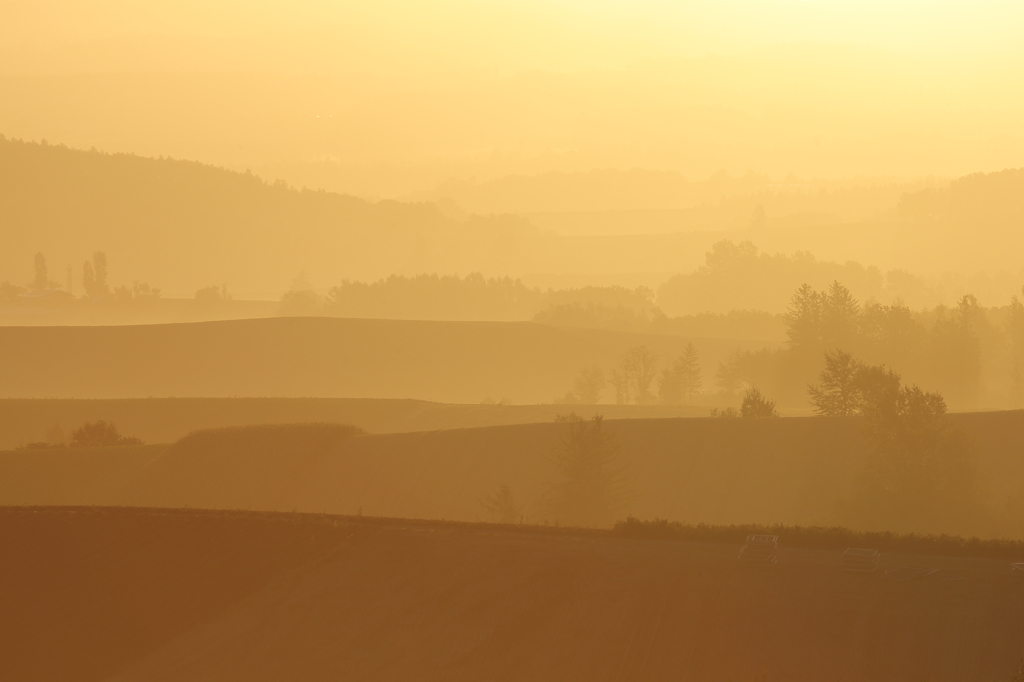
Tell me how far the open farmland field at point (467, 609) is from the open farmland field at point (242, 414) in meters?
52.1

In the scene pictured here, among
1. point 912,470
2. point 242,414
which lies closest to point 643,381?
point 242,414

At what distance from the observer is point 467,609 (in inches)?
995

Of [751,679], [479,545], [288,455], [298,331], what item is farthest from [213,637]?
[298,331]

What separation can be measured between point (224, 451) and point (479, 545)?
135 ft

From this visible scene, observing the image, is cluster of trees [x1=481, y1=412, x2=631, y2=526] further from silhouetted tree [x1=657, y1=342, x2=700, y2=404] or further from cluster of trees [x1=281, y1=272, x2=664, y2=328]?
cluster of trees [x1=281, y1=272, x2=664, y2=328]

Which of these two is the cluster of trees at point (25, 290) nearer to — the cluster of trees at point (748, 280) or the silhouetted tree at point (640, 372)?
the cluster of trees at point (748, 280)

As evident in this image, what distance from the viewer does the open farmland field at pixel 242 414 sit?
3344 inches

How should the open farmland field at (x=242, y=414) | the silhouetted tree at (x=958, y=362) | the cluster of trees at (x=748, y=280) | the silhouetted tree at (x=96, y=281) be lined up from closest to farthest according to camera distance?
the open farmland field at (x=242, y=414)
the silhouetted tree at (x=958, y=362)
the cluster of trees at (x=748, y=280)
the silhouetted tree at (x=96, y=281)

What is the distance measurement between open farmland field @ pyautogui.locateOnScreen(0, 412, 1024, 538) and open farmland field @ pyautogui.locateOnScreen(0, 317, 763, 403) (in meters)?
57.0

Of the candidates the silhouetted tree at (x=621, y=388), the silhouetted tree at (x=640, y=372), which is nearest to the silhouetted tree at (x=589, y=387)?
the silhouetted tree at (x=621, y=388)

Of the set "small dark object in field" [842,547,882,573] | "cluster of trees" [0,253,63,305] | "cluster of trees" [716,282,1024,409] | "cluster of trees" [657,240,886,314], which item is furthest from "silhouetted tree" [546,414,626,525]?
"cluster of trees" [0,253,63,305]

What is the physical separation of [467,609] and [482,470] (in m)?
34.2

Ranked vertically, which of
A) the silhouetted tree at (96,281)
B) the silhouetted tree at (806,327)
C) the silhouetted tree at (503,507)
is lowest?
the silhouetted tree at (503,507)

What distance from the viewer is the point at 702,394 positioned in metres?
112
